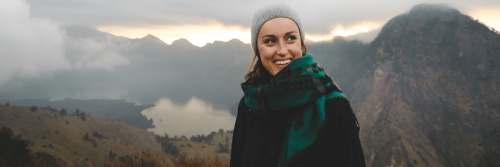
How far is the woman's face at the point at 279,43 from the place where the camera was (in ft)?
5.52

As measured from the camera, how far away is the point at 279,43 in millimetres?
1722

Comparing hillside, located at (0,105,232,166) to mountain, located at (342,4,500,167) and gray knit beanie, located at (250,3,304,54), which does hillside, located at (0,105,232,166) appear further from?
mountain, located at (342,4,500,167)

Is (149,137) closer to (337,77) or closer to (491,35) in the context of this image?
(337,77)

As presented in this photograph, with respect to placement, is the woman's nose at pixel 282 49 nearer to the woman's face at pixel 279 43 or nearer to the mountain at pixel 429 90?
the woman's face at pixel 279 43

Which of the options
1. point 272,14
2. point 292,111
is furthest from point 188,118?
point 292,111

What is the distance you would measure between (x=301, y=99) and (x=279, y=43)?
56 centimetres

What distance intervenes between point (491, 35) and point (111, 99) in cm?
26245

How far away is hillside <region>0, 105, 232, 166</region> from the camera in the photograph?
56.0m

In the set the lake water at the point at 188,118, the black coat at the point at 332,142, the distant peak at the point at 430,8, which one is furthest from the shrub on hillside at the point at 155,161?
the distant peak at the point at 430,8

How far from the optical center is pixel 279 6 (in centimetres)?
179

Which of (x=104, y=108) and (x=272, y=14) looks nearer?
(x=272, y=14)

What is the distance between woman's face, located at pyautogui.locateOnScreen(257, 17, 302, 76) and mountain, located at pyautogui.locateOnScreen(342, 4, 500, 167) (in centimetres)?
9296

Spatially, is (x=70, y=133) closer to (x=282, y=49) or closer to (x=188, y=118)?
(x=188, y=118)

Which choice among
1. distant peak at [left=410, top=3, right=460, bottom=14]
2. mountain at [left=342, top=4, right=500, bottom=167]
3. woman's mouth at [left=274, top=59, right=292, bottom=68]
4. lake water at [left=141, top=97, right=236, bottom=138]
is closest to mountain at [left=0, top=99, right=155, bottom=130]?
lake water at [left=141, top=97, right=236, bottom=138]
